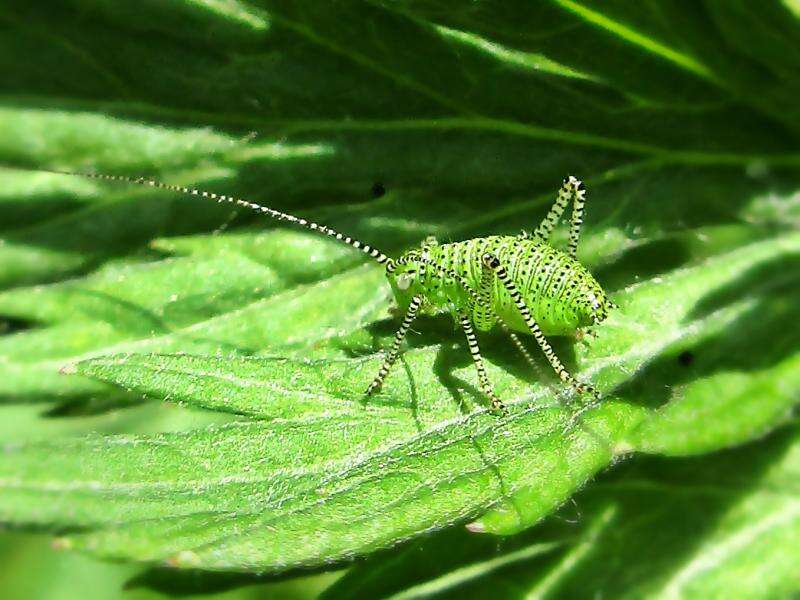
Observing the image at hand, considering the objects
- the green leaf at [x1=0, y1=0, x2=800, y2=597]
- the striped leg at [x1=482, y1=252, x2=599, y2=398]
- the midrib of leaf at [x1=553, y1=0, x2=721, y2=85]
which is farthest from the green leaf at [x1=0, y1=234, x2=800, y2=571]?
the midrib of leaf at [x1=553, y1=0, x2=721, y2=85]

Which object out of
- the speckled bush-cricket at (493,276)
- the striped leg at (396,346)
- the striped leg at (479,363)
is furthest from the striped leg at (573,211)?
the striped leg at (396,346)

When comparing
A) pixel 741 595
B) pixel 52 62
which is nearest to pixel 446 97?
pixel 52 62

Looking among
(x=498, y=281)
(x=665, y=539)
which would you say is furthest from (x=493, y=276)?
(x=665, y=539)

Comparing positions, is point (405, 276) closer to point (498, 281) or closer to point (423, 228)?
point (423, 228)

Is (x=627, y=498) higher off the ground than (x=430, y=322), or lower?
lower

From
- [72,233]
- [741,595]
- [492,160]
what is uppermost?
[492,160]

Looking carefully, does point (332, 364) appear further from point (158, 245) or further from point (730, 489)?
point (730, 489)

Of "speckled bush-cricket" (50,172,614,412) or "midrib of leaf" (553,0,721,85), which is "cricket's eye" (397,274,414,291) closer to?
"speckled bush-cricket" (50,172,614,412)
